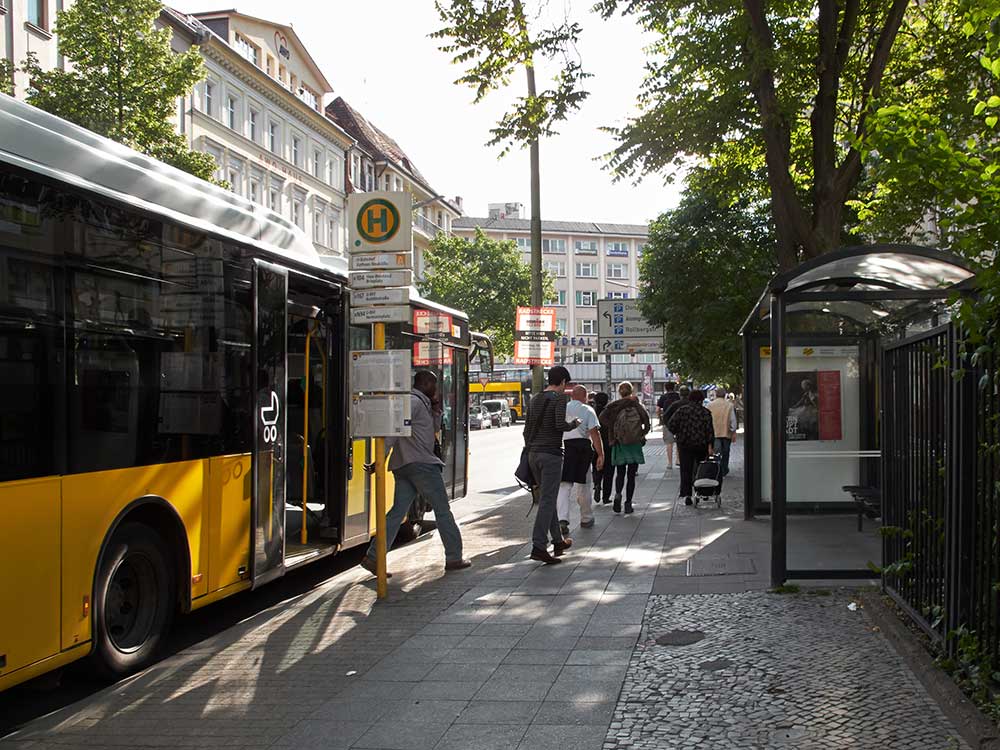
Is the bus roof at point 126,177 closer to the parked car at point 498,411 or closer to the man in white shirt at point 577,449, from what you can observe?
the man in white shirt at point 577,449

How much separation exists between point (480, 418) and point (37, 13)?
41.1 metres

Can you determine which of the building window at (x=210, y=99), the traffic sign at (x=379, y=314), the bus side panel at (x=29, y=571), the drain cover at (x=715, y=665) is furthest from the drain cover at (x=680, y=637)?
the building window at (x=210, y=99)

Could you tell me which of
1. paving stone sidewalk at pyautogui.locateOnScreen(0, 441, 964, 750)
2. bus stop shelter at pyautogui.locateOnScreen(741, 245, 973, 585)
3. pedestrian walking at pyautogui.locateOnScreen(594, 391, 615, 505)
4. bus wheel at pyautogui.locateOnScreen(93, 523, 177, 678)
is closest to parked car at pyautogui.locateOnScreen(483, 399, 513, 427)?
pedestrian walking at pyautogui.locateOnScreen(594, 391, 615, 505)

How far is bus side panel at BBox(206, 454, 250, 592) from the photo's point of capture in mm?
7695

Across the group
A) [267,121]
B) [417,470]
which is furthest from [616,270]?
[417,470]

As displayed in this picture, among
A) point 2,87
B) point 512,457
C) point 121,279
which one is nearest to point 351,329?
point 121,279

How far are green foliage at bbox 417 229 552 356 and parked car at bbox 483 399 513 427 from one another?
3959 millimetres

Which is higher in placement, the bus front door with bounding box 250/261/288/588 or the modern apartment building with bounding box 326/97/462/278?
the modern apartment building with bounding box 326/97/462/278

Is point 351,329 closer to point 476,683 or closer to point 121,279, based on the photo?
point 121,279

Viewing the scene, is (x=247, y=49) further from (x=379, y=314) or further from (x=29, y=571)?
(x=29, y=571)

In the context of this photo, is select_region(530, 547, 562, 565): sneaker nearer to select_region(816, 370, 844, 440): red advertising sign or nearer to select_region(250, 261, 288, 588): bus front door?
select_region(250, 261, 288, 588): bus front door

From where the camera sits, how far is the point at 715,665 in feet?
20.8

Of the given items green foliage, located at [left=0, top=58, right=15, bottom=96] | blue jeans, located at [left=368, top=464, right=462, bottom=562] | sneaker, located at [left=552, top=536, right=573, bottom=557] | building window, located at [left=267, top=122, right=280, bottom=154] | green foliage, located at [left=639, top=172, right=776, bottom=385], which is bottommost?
sneaker, located at [left=552, top=536, right=573, bottom=557]

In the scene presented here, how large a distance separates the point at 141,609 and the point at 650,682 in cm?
322
